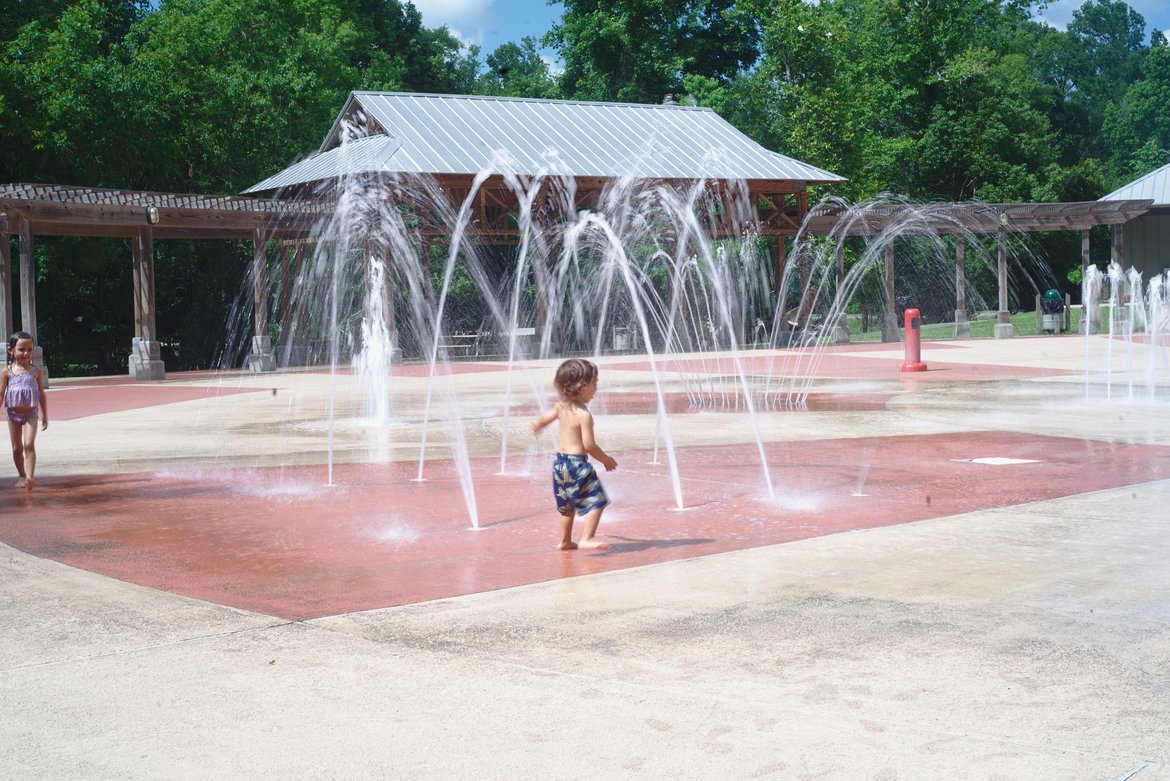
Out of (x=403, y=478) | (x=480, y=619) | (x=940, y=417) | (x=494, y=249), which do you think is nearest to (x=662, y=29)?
(x=494, y=249)

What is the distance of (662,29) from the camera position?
5450cm

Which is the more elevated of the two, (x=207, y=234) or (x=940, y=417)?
(x=207, y=234)

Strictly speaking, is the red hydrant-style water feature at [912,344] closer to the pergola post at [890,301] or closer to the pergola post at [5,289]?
the pergola post at [890,301]

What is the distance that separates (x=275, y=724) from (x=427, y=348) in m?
33.5

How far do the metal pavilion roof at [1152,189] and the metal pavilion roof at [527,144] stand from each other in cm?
1865

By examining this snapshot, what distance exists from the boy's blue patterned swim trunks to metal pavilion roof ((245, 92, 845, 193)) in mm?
23762

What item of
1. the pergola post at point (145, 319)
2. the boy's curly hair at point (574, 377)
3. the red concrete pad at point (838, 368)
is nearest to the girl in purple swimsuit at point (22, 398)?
the boy's curly hair at point (574, 377)

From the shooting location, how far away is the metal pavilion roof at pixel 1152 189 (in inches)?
1875

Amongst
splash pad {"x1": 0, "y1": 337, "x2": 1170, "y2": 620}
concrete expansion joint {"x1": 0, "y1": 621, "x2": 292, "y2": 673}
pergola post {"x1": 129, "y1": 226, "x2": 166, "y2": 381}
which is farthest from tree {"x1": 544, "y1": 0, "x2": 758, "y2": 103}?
concrete expansion joint {"x1": 0, "y1": 621, "x2": 292, "y2": 673}

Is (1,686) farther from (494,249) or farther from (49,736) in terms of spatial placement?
(494,249)

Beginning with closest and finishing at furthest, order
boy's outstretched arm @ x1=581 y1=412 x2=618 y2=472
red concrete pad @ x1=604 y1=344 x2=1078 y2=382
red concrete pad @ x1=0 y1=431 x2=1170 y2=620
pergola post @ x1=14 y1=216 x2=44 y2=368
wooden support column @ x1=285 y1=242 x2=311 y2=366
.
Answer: red concrete pad @ x1=0 y1=431 x2=1170 y2=620, boy's outstretched arm @ x1=581 y1=412 x2=618 y2=472, red concrete pad @ x1=604 y1=344 x2=1078 y2=382, pergola post @ x1=14 y1=216 x2=44 y2=368, wooden support column @ x1=285 y1=242 x2=311 y2=366

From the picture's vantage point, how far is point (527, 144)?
34.7 m

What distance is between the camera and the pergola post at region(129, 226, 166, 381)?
1133 inches

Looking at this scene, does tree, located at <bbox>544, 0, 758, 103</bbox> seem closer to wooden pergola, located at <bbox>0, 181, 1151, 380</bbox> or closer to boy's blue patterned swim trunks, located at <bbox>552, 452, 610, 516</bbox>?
wooden pergola, located at <bbox>0, 181, 1151, 380</bbox>
